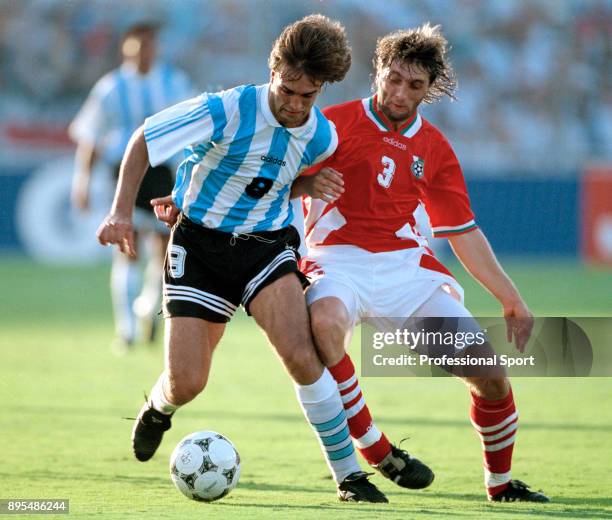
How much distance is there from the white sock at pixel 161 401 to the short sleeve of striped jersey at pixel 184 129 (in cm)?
91

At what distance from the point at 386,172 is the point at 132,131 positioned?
4.58 metres

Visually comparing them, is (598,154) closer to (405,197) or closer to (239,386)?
(239,386)

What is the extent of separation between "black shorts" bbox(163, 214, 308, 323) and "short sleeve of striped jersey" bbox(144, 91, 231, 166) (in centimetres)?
36

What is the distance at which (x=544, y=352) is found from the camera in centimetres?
473

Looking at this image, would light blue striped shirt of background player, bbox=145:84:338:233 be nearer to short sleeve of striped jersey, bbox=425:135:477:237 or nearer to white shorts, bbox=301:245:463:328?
white shorts, bbox=301:245:463:328

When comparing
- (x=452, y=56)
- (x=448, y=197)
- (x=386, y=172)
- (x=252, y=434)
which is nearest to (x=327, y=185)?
(x=386, y=172)

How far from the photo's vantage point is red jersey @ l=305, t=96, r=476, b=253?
4.62m

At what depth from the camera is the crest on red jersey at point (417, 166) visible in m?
4.62

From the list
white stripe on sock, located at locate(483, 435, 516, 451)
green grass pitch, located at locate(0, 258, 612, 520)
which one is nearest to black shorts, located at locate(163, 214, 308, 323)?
green grass pitch, located at locate(0, 258, 612, 520)

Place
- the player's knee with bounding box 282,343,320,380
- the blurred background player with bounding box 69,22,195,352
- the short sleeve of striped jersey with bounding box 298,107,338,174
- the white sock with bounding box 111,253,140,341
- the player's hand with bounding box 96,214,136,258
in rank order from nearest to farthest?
the player's hand with bounding box 96,214,136,258
the player's knee with bounding box 282,343,320,380
the short sleeve of striped jersey with bounding box 298,107,338,174
the blurred background player with bounding box 69,22,195,352
the white sock with bounding box 111,253,140,341

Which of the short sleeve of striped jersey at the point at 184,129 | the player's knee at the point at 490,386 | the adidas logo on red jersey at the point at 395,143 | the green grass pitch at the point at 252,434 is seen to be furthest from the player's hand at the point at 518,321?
the short sleeve of striped jersey at the point at 184,129

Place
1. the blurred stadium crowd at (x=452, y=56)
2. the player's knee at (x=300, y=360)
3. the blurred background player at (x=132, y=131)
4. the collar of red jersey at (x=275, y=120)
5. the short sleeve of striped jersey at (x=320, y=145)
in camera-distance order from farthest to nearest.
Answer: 1. the blurred stadium crowd at (x=452, y=56)
2. the blurred background player at (x=132, y=131)
3. the short sleeve of striped jersey at (x=320, y=145)
4. the collar of red jersey at (x=275, y=120)
5. the player's knee at (x=300, y=360)

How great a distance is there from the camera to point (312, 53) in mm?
4055

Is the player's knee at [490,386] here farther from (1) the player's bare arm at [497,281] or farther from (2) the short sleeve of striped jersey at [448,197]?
(2) the short sleeve of striped jersey at [448,197]
